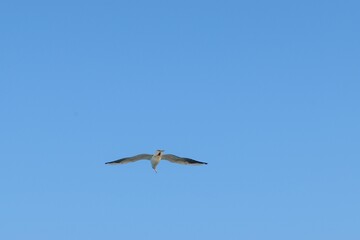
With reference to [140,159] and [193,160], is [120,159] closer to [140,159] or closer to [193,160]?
[140,159]

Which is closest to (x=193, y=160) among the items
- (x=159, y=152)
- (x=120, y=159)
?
(x=159, y=152)

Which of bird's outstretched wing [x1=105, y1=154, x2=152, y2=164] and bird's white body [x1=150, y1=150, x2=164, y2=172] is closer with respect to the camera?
→ bird's white body [x1=150, y1=150, x2=164, y2=172]

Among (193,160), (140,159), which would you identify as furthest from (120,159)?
(193,160)

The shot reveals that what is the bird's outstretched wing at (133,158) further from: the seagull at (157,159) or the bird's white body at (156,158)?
the bird's white body at (156,158)

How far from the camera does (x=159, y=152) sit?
2894 inches

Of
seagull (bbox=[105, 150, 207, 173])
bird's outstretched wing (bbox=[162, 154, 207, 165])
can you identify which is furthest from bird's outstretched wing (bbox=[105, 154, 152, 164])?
bird's outstretched wing (bbox=[162, 154, 207, 165])

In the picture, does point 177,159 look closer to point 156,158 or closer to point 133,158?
point 156,158

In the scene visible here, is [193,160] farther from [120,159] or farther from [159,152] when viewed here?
[120,159]

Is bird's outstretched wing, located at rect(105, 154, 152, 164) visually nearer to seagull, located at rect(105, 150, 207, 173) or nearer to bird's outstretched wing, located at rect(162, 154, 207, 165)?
seagull, located at rect(105, 150, 207, 173)

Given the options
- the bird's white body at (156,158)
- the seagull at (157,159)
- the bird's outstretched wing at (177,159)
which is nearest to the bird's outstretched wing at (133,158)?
the seagull at (157,159)

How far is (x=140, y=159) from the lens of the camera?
256 feet

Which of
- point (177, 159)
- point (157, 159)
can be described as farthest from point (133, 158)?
point (177, 159)

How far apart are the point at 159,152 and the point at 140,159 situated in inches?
213

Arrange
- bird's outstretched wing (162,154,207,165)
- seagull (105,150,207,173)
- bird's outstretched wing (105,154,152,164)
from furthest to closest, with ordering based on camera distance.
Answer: bird's outstretched wing (105,154,152,164) < bird's outstretched wing (162,154,207,165) < seagull (105,150,207,173)
